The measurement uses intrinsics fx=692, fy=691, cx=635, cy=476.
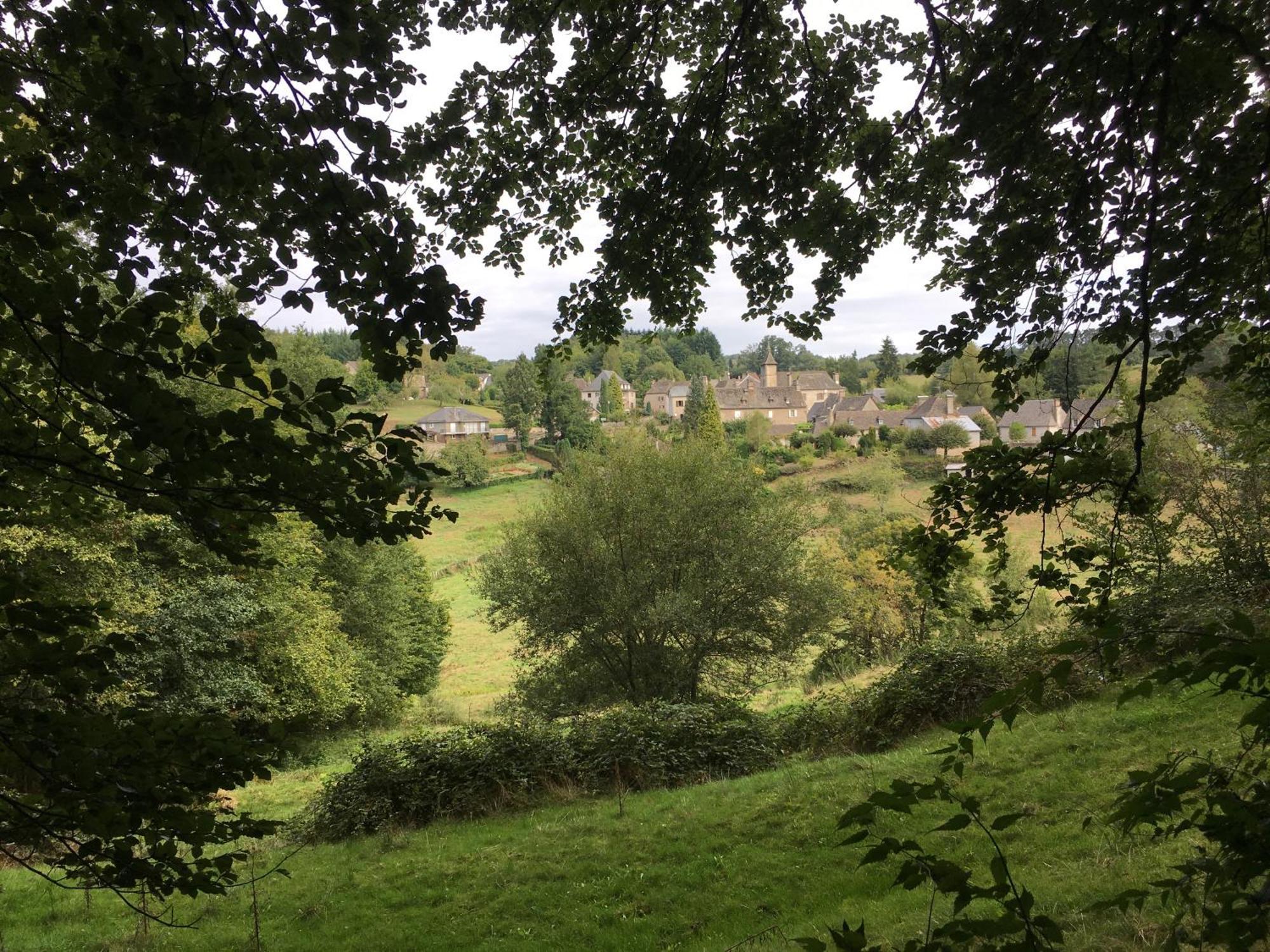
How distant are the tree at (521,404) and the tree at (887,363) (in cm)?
4087

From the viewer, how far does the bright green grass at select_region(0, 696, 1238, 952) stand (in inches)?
208

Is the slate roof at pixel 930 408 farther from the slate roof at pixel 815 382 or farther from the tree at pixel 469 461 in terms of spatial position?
the tree at pixel 469 461

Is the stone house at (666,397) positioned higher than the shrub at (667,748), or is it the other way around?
the stone house at (666,397)

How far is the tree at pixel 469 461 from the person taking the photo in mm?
49344

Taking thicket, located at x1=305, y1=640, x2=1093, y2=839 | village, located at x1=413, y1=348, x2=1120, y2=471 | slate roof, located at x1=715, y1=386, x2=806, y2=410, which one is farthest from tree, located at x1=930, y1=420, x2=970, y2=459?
thicket, located at x1=305, y1=640, x2=1093, y2=839

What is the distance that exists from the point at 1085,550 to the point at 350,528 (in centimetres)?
409

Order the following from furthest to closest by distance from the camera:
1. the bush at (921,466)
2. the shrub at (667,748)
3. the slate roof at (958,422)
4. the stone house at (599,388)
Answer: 1. the stone house at (599,388)
2. the slate roof at (958,422)
3. the bush at (921,466)
4. the shrub at (667,748)

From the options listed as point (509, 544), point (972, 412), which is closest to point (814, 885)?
point (509, 544)

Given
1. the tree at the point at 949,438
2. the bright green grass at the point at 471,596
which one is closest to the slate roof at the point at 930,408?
the tree at the point at 949,438

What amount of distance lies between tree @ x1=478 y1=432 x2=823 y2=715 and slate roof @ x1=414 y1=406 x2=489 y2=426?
5216 centimetres

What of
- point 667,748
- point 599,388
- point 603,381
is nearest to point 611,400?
point 603,381

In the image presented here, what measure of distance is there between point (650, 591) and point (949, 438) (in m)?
32.8

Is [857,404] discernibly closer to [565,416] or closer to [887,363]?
[887,363]

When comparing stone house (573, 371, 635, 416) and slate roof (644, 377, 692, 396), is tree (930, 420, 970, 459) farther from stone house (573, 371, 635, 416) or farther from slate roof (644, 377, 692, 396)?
slate roof (644, 377, 692, 396)
